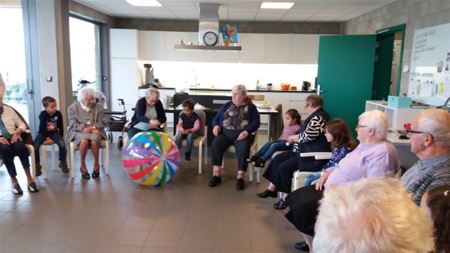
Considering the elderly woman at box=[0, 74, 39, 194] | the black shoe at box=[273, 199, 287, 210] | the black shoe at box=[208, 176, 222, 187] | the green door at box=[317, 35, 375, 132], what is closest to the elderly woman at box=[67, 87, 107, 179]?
the elderly woman at box=[0, 74, 39, 194]

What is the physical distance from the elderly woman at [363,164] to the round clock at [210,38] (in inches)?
173

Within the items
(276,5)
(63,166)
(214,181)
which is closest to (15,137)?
(63,166)

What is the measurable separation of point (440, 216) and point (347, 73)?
227 inches

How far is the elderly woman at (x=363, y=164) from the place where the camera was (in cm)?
245

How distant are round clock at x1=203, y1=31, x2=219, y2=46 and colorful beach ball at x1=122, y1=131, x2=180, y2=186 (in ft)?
9.78

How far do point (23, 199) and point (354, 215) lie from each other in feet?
12.2

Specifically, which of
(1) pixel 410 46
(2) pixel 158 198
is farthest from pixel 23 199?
(1) pixel 410 46

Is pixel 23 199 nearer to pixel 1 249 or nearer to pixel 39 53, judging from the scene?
pixel 1 249

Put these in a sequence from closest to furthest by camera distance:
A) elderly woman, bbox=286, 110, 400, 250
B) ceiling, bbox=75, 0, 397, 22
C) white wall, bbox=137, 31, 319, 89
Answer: elderly woman, bbox=286, 110, 400, 250
ceiling, bbox=75, 0, 397, 22
white wall, bbox=137, 31, 319, 89

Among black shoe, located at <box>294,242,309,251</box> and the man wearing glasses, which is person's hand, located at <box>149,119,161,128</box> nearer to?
black shoe, located at <box>294,242,309,251</box>

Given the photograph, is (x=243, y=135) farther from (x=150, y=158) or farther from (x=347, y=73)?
(x=347, y=73)

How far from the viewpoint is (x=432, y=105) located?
4.45 meters

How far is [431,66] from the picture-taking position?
14.9 feet

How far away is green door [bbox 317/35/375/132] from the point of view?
659 centimetres
